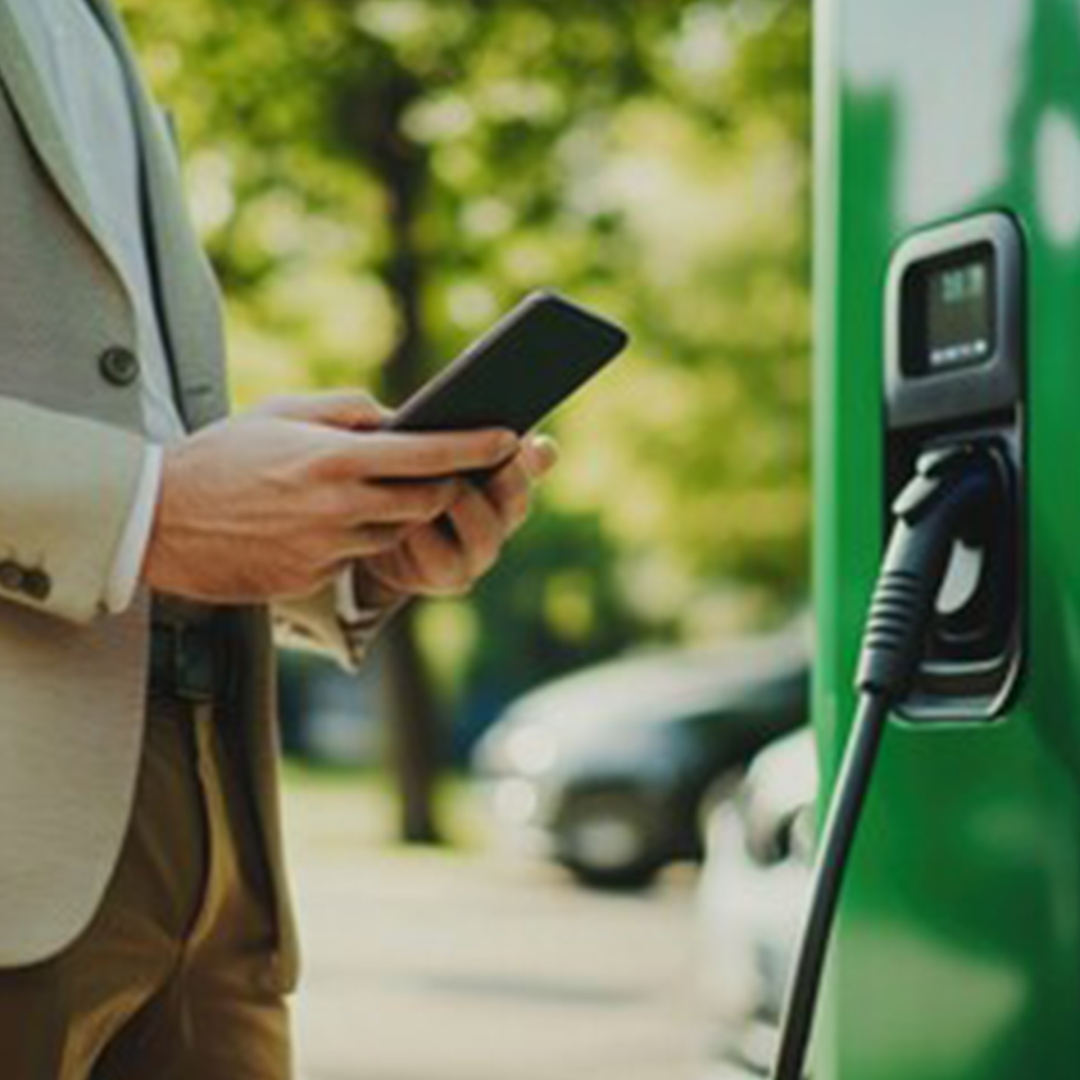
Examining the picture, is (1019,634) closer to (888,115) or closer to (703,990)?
(888,115)

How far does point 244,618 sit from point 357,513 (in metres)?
0.34

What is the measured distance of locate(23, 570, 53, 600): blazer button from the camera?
1.89 m

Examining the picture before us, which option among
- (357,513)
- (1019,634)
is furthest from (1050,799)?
(357,513)

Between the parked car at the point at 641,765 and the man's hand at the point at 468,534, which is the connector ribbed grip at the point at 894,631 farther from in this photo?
the parked car at the point at 641,765

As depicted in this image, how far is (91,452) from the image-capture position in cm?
189

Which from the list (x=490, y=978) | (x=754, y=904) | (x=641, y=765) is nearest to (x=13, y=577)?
(x=754, y=904)

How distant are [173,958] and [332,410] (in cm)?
47

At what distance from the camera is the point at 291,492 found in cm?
185

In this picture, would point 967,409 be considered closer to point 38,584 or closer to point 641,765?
point 38,584

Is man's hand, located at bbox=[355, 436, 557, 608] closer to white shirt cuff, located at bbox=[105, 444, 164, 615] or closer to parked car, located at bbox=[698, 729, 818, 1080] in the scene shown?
white shirt cuff, located at bbox=[105, 444, 164, 615]

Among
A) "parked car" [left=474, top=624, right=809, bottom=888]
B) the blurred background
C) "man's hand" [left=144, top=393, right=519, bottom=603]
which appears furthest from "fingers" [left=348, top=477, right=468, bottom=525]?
"parked car" [left=474, top=624, right=809, bottom=888]

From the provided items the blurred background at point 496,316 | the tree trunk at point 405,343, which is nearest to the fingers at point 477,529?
the blurred background at point 496,316

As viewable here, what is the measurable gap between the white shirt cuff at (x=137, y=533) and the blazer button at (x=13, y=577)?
2.4 inches

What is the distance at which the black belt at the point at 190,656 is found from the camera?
81.4 inches
